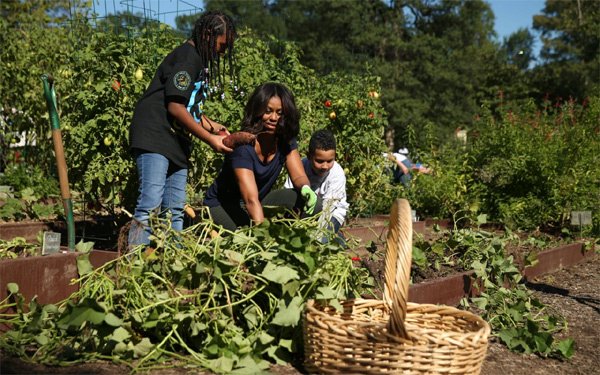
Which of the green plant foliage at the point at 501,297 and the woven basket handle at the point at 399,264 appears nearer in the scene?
the woven basket handle at the point at 399,264

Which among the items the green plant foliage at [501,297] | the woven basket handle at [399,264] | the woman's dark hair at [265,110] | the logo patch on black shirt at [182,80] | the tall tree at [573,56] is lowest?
the green plant foliage at [501,297]

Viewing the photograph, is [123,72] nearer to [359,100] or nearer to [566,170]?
[359,100]

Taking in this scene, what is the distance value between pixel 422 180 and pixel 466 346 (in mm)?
6890

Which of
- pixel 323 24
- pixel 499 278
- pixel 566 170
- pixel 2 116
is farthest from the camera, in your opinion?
pixel 323 24

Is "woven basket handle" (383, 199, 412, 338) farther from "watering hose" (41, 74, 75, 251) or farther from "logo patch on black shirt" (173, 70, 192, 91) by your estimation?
"watering hose" (41, 74, 75, 251)

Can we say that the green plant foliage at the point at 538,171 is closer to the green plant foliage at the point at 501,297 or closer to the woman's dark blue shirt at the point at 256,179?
the green plant foliage at the point at 501,297

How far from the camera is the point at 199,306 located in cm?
301

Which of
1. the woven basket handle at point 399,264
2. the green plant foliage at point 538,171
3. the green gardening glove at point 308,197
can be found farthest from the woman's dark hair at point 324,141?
the green plant foliage at point 538,171

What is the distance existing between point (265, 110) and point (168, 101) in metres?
0.53

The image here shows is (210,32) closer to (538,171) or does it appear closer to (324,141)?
(324,141)

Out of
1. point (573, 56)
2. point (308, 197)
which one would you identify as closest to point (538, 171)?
point (308, 197)

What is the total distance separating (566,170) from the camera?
8.56m

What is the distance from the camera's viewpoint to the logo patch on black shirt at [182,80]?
4.06 metres

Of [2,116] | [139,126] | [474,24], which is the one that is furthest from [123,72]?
[474,24]
